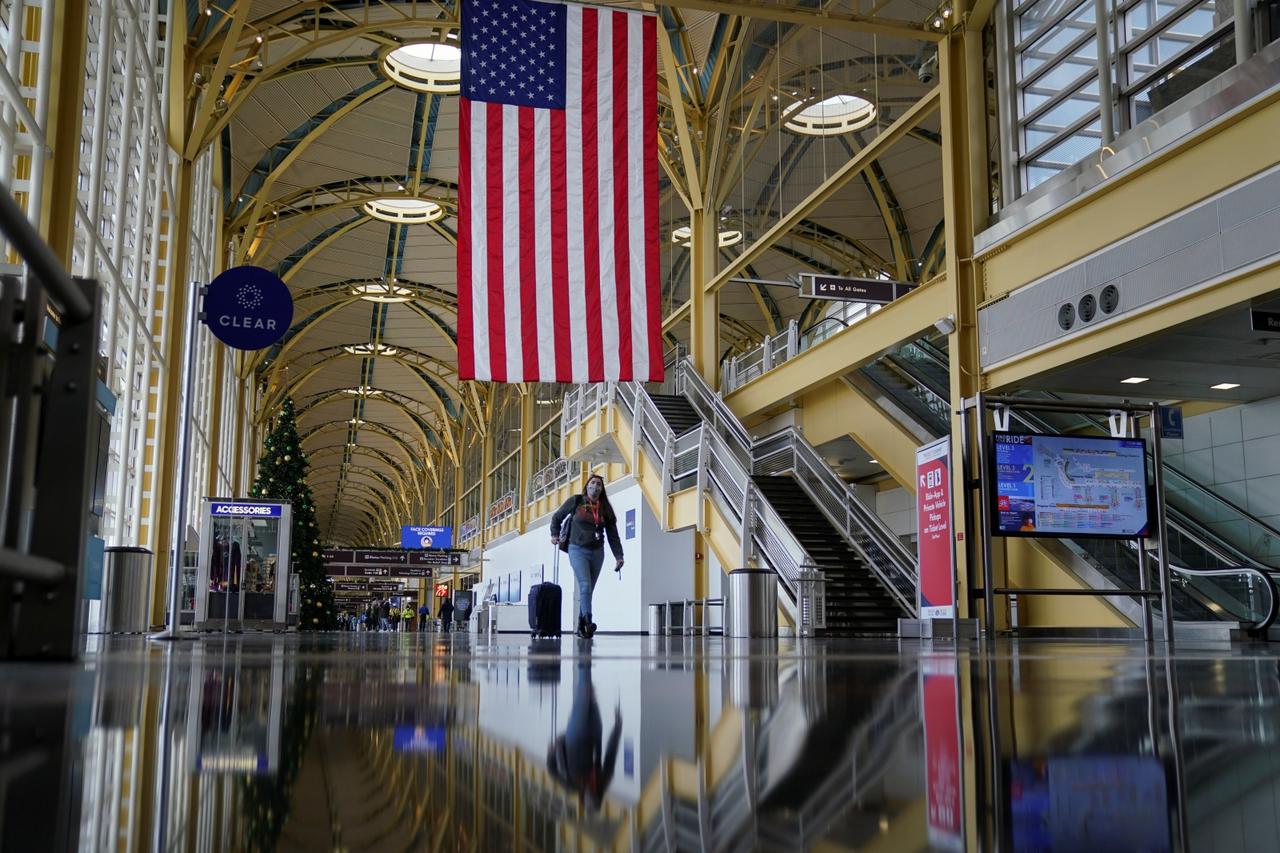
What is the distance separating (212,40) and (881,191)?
18453 mm

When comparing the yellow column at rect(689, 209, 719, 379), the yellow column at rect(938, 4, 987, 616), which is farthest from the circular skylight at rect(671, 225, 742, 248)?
Answer: the yellow column at rect(938, 4, 987, 616)

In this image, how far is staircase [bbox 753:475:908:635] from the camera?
1681cm

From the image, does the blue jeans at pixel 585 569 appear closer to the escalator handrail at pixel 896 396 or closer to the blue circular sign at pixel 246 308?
the blue circular sign at pixel 246 308

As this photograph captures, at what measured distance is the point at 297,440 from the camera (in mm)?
40031

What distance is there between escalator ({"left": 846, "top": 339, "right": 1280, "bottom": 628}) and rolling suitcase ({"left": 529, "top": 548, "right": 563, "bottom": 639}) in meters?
6.50

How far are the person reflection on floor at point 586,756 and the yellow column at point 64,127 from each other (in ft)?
36.3

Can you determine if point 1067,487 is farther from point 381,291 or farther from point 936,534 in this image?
point 381,291

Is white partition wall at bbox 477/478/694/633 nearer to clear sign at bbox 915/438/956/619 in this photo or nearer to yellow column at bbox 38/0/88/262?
clear sign at bbox 915/438/956/619

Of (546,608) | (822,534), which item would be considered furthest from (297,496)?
(546,608)

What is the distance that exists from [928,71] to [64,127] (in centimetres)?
1381

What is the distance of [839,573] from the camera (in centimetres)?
1769

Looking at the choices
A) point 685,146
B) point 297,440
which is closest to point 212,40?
point 685,146

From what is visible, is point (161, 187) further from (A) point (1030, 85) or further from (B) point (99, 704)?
(B) point (99, 704)

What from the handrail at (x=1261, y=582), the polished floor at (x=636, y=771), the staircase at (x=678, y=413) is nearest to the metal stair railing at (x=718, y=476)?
the staircase at (x=678, y=413)
